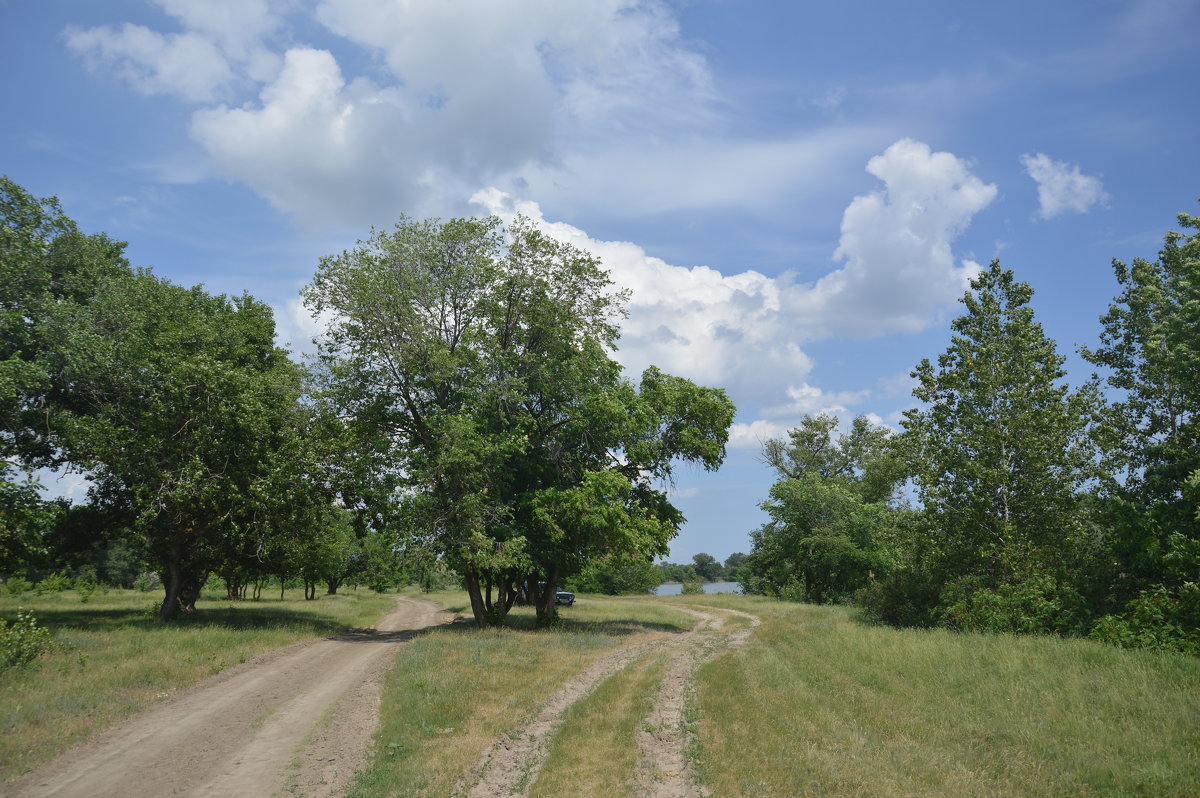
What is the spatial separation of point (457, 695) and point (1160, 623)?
1948cm

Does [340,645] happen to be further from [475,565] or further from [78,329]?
[78,329]

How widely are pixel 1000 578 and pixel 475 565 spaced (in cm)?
2151

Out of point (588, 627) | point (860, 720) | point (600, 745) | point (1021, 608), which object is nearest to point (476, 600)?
point (588, 627)

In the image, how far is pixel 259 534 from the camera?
27.5m

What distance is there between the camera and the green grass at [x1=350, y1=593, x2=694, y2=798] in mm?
10008

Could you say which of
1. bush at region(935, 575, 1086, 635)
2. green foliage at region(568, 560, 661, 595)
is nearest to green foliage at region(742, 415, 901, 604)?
bush at region(935, 575, 1086, 635)

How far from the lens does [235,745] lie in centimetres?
1165

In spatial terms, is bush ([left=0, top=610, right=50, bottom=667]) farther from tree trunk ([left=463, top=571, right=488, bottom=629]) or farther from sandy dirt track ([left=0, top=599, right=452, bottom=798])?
tree trunk ([left=463, top=571, right=488, bottom=629])

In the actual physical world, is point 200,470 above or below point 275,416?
below

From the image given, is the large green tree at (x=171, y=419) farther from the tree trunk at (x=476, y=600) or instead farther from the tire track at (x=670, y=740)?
the tire track at (x=670, y=740)

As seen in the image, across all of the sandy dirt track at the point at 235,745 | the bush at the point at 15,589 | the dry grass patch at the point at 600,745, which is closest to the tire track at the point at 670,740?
the dry grass patch at the point at 600,745

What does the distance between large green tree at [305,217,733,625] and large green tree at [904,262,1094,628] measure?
33.1 ft

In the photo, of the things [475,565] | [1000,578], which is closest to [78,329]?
[475,565]

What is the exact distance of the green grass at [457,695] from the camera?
1001 centimetres
